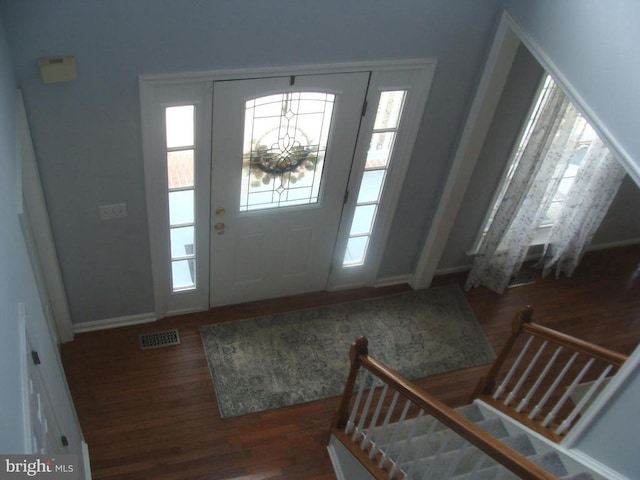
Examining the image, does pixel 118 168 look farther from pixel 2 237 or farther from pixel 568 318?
pixel 568 318

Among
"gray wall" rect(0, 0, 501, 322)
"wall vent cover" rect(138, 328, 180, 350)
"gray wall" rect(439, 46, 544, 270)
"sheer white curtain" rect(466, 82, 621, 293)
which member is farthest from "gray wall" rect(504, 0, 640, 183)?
"wall vent cover" rect(138, 328, 180, 350)

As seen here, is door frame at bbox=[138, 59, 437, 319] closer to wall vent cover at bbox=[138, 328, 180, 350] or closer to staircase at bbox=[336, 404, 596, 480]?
A: wall vent cover at bbox=[138, 328, 180, 350]

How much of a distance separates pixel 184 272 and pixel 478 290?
8.19 feet

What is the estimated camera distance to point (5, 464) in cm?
175

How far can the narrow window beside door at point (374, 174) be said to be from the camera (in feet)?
14.8

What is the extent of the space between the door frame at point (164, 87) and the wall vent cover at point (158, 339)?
47cm

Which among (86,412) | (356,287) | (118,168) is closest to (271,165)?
(118,168)

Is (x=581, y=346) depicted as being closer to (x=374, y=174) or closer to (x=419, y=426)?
(x=419, y=426)

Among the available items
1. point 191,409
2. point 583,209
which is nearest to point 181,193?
point 191,409

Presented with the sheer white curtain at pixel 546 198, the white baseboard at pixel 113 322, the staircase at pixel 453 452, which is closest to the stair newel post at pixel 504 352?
the staircase at pixel 453 452

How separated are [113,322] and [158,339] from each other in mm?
358

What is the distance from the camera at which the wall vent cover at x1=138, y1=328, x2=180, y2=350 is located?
197 inches

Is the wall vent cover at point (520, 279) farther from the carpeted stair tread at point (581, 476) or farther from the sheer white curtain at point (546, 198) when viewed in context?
the carpeted stair tread at point (581, 476)

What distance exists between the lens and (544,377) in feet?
16.2
